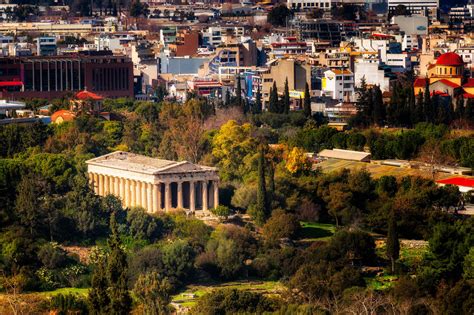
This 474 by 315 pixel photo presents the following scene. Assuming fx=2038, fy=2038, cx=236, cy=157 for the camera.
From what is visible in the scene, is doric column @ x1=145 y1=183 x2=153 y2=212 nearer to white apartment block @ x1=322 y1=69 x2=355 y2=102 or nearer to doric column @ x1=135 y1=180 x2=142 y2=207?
doric column @ x1=135 y1=180 x2=142 y2=207

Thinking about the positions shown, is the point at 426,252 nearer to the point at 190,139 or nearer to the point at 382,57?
the point at 190,139

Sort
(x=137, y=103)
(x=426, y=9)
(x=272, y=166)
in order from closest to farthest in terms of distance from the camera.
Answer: (x=272, y=166), (x=137, y=103), (x=426, y=9)

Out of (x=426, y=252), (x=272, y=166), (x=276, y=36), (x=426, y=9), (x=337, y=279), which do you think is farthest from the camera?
(x=426, y=9)

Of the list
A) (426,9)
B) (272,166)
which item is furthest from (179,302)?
(426,9)

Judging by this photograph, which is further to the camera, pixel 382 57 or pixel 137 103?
pixel 382 57

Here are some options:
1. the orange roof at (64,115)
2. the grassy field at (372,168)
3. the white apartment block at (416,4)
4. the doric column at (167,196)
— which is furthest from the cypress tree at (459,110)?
the white apartment block at (416,4)

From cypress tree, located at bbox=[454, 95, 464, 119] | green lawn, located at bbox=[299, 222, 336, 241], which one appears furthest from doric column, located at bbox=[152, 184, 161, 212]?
cypress tree, located at bbox=[454, 95, 464, 119]

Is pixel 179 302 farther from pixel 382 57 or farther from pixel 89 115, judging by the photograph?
pixel 382 57

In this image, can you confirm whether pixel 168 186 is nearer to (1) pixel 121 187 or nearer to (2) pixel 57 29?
(1) pixel 121 187

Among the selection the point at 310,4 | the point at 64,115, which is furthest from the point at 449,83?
the point at 310,4
